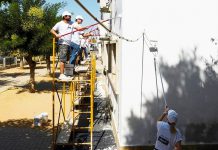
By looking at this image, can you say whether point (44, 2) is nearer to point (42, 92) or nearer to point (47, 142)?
point (42, 92)

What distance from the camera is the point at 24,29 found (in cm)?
1922

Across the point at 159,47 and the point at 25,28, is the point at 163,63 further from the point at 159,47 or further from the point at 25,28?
the point at 25,28

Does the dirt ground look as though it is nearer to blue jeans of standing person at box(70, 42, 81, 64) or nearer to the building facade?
blue jeans of standing person at box(70, 42, 81, 64)

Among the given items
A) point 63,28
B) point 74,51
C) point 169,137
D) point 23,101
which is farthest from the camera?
point 23,101

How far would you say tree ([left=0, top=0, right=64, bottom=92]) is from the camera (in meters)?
19.2

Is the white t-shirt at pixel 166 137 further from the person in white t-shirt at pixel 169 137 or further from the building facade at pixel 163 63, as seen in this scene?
the building facade at pixel 163 63

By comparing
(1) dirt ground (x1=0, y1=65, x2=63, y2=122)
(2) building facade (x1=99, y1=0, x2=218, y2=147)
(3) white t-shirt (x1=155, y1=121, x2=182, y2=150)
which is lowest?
(1) dirt ground (x1=0, y1=65, x2=63, y2=122)

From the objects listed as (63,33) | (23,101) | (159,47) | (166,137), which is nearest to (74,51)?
(63,33)

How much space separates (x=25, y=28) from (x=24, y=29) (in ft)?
0.43

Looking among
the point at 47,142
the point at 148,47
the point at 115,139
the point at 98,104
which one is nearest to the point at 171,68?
the point at 148,47

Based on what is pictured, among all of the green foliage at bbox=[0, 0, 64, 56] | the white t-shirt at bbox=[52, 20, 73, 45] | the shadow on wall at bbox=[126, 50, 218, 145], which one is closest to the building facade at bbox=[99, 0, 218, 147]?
the shadow on wall at bbox=[126, 50, 218, 145]

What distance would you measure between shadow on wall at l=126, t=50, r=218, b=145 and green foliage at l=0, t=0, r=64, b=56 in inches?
479

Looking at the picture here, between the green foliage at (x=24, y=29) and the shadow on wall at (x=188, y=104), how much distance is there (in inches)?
479

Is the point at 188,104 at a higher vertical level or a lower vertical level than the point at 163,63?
lower
